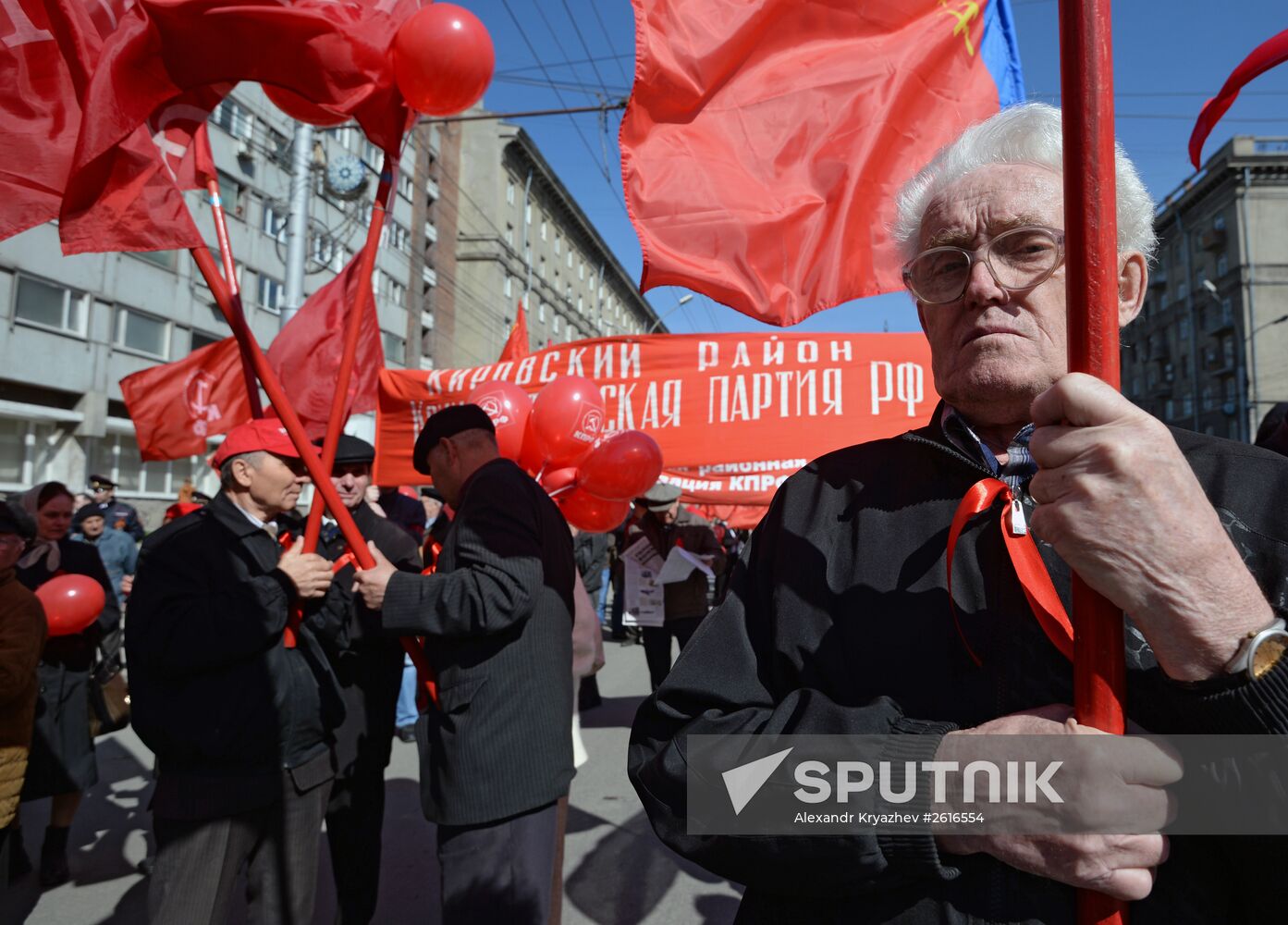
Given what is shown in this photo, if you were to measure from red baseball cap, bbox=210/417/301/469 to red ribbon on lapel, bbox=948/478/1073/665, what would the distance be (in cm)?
257

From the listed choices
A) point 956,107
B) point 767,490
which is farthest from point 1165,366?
point 956,107

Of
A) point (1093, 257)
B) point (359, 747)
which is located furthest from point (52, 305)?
point (1093, 257)

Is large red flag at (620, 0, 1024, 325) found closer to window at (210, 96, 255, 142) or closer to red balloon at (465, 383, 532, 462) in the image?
red balloon at (465, 383, 532, 462)

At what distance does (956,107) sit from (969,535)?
2036 mm

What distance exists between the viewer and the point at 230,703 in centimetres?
272

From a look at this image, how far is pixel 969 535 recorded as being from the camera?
123cm

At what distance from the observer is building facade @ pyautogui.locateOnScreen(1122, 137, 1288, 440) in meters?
43.4

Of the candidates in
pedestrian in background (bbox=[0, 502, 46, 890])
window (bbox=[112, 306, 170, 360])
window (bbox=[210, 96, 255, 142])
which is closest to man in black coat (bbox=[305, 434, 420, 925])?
pedestrian in background (bbox=[0, 502, 46, 890])

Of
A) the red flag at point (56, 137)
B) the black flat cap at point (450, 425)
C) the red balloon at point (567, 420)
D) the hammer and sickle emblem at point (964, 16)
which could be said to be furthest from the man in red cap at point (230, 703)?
the hammer and sickle emblem at point (964, 16)

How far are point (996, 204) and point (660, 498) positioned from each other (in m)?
6.49

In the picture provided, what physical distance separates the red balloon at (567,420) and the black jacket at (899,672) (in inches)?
115

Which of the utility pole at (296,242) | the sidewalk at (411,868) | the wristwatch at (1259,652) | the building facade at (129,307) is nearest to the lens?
the wristwatch at (1259,652)

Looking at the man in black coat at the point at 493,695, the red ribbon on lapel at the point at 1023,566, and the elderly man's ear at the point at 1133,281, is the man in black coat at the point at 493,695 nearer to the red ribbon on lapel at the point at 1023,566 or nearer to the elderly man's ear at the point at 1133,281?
the red ribbon on lapel at the point at 1023,566

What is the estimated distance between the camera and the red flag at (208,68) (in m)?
2.26
